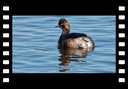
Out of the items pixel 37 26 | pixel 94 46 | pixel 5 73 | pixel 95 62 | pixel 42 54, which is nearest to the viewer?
pixel 5 73

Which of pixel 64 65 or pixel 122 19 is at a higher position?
pixel 122 19

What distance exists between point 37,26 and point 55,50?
4.17m

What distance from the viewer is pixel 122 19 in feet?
40.9

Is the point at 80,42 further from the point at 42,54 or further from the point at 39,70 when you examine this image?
the point at 39,70

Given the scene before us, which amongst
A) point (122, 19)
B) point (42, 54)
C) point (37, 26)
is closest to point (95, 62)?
point (42, 54)

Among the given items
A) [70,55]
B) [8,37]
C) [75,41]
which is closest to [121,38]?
[8,37]

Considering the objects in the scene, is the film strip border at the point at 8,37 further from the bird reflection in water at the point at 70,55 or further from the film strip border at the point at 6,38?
the bird reflection in water at the point at 70,55

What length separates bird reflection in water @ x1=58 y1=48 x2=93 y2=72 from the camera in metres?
15.7

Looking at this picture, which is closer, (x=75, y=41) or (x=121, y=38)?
(x=121, y=38)

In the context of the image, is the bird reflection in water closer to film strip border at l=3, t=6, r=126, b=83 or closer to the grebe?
the grebe

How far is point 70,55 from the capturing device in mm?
16781

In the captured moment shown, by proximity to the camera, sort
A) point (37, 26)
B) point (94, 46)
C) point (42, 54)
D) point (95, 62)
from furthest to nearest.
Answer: point (37, 26) → point (94, 46) → point (42, 54) → point (95, 62)

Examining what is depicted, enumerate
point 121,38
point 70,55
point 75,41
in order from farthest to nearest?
point 75,41, point 70,55, point 121,38

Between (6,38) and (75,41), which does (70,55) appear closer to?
(75,41)
